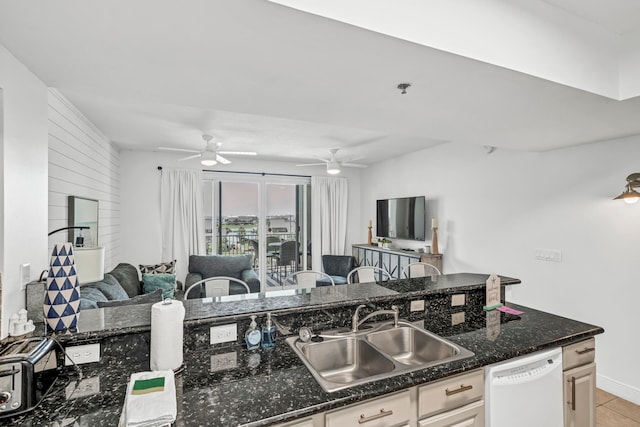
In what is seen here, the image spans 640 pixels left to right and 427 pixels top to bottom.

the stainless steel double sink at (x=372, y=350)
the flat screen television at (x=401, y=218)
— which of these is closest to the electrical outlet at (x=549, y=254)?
the flat screen television at (x=401, y=218)

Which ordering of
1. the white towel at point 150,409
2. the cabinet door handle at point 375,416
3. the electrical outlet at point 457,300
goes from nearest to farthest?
the white towel at point 150,409 → the cabinet door handle at point 375,416 → the electrical outlet at point 457,300

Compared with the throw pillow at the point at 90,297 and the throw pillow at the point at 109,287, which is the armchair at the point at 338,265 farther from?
the throw pillow at the point at 90,297

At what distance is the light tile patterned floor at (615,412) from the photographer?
2.42m

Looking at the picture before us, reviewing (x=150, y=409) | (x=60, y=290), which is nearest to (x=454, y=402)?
(x=150, y=409)

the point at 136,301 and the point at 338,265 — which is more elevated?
the point at 136,301

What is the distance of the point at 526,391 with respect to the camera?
5.08 feet

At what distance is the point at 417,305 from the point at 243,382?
1.21 metres

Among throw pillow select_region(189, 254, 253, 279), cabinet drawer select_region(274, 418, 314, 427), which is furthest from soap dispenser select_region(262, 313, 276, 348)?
throw pillow select_region(189, 254, 253, 279)

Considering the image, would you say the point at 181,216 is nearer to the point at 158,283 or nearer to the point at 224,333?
the point at 158,283

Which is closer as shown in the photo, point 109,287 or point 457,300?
point 457,300

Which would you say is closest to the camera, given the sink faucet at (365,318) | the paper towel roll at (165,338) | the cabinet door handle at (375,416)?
the cabinet door handle at (375,416)

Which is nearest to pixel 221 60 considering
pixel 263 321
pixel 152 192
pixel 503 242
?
pixel 263 321

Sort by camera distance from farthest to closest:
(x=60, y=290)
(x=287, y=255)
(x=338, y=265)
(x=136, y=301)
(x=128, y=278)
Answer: (x=287, y=255)
(x=338, y=265)
(x=128, y=278)
(x=136, y=301)
(x=60, y=290)

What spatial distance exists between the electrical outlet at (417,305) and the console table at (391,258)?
248cm
